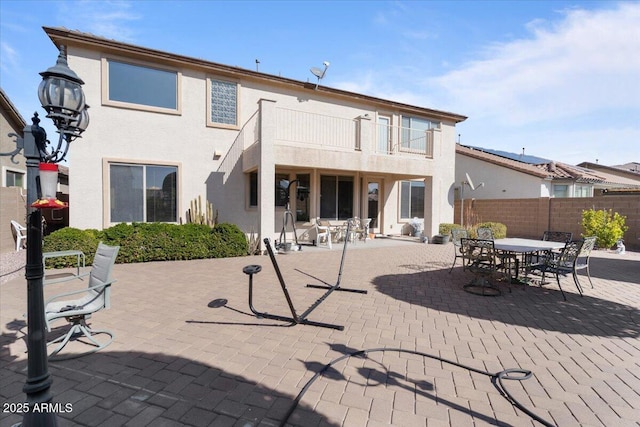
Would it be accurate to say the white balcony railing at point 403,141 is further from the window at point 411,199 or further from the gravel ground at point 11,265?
the gravel ground at point 11,265

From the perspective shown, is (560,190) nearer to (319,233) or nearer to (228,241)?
(319,233)

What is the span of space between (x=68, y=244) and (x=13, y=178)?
11259 millimetres

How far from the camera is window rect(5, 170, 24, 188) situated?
1455 cm

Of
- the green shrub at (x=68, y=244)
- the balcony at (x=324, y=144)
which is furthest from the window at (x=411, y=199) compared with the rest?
the green shrub at (x=68, y=244)

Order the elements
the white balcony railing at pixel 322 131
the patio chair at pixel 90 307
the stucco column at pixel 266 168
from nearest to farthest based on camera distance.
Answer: the patio chair at pixel 90 307 < the stucco column at pixel 266 168 < the white balcony railing at pixel 322 131

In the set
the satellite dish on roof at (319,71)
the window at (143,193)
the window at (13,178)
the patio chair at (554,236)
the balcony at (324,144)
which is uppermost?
the satellite dish on roof at (319,71)

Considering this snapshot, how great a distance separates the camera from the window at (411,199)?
15773 millimetres

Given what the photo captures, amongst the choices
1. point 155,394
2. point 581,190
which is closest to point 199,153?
point 155,394

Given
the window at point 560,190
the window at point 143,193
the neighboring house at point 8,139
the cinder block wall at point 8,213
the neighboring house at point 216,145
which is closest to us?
the neighboring house at point 216,145

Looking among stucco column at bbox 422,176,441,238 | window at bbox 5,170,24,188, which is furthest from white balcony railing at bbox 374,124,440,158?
window at bbox 5,170,24,188

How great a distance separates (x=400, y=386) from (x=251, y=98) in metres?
11.1

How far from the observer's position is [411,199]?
16141 millimetres

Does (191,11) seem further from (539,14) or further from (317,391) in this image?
(317,391)

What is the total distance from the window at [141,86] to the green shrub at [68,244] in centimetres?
416
